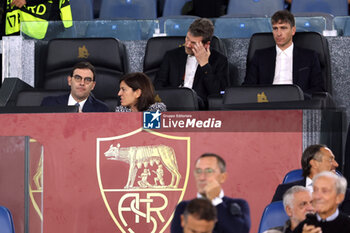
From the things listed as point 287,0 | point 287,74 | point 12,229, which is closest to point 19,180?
point 12,229

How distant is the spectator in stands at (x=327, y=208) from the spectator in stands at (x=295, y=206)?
0.17 metres

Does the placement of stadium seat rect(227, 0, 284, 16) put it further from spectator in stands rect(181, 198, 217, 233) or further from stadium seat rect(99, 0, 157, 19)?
spectator in stands rect(181, 198, 217, 233)

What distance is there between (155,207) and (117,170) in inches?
9.1

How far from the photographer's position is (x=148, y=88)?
408 cm

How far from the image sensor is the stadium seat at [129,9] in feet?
22.0

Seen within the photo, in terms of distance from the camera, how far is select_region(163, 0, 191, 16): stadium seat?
21.8 feet

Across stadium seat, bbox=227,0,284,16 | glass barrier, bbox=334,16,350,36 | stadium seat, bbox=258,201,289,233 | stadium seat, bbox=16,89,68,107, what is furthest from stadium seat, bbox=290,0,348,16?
stadium seat, bbox=258,201,289,233

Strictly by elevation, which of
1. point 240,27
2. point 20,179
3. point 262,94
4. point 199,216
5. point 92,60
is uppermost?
point 240,27

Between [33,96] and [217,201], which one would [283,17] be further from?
[217,201]

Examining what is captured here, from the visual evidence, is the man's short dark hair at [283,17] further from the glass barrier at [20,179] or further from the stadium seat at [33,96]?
the glass barrier at [20,179]

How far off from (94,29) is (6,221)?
2.85 metres

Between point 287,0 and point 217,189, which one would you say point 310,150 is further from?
point 287,0

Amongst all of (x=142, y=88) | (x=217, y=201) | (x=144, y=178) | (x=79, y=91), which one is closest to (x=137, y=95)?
(x=142, y=88)

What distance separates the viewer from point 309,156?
3.15m
